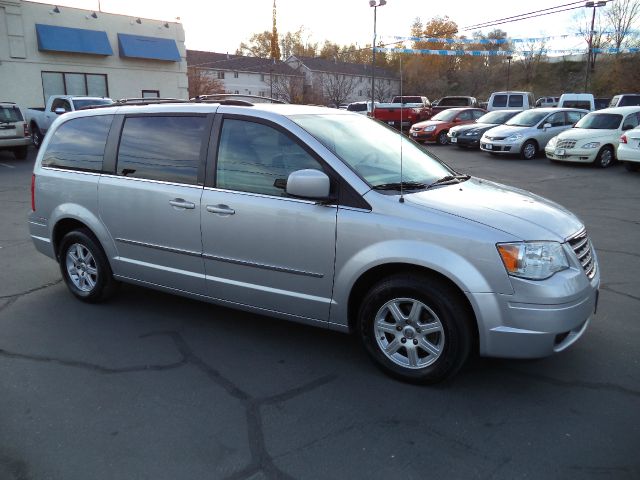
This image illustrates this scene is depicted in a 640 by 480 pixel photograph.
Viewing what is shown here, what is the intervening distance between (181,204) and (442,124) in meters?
19.3

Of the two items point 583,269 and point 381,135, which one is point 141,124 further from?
point 583,269

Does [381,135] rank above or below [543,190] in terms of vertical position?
above

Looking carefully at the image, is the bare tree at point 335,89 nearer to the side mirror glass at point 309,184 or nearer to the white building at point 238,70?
the white building at point 238,70

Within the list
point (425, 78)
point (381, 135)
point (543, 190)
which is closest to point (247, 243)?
point (381, 135)

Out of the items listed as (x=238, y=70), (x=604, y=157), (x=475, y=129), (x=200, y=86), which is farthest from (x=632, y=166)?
(x=238, y=70)

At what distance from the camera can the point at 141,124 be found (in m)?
4.42

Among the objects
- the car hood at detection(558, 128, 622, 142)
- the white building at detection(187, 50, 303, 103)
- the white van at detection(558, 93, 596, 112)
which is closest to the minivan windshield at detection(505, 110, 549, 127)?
the car hood at detection(558, 128, 622, 142)

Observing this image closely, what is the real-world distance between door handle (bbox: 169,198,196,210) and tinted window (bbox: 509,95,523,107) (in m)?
24.3

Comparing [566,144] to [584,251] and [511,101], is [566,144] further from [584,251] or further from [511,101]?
[584,251]

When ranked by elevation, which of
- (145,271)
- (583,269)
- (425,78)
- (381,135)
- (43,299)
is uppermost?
(425,78)

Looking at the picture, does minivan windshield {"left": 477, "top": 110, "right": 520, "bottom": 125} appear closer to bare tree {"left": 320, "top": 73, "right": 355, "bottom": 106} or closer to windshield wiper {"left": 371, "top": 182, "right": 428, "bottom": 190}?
windshield wiper {"left": 371, "top": 182, "right": 428, "bottom": 190}

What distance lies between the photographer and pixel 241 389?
336cm

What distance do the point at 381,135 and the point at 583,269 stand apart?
6.17 ft

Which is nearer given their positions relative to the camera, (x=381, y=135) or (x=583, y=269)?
(x=583, y=269)
